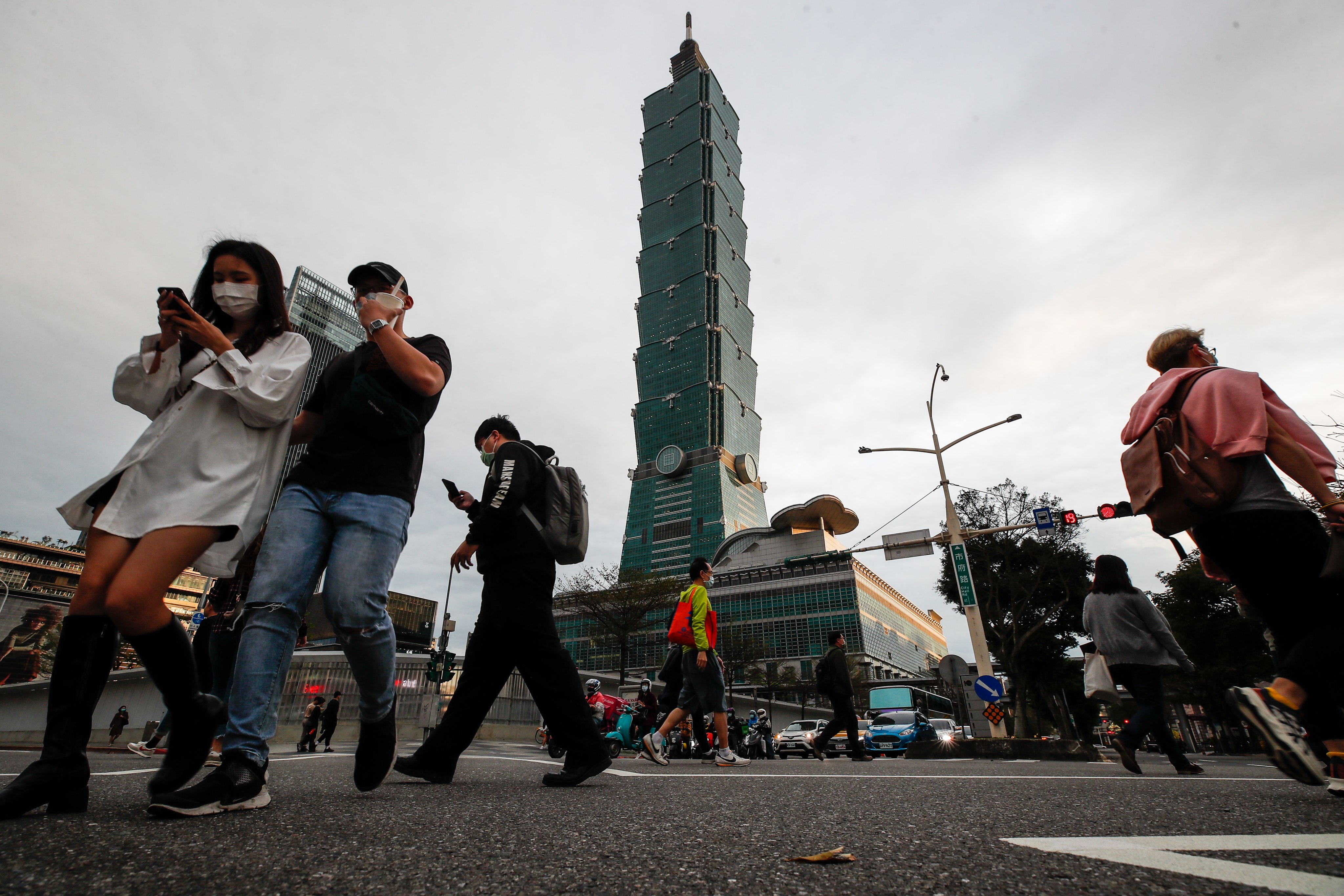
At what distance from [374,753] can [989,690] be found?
1067 centimetres

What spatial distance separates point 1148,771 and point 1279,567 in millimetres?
4070

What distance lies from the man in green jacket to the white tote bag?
304cm

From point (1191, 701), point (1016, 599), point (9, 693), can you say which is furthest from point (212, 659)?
point (1191, 701)

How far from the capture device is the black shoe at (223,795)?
160cm

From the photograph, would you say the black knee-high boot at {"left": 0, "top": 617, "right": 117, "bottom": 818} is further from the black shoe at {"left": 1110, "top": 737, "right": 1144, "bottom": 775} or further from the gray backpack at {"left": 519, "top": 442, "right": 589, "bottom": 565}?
the black shoe at {"left": 1110, "top": 737, "right": 1144, "bottom": 775}

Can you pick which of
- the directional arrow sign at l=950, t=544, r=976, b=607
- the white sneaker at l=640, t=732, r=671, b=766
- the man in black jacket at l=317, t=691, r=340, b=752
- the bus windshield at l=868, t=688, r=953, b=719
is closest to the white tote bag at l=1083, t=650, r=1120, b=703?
the white sneaker at l=640, t=732, r=671, b=766

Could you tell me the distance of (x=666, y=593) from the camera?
120ft

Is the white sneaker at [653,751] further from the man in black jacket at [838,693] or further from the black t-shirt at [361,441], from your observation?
the black t-shirt at [361,441]

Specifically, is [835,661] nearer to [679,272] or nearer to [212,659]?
[212,659]

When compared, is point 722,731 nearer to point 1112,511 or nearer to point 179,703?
point 179,703

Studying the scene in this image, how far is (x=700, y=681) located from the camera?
5754 millimetres

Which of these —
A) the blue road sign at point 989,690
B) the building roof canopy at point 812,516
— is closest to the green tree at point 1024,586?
the blue road sign at point 989,690

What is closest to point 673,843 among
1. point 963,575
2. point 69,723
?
point 69,723

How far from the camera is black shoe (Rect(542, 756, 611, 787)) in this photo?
2.89 meters
